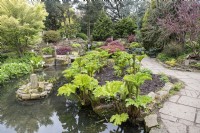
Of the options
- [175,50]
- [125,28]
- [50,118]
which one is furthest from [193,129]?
[125,28]

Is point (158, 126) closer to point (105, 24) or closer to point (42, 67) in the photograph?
point (42, 67)

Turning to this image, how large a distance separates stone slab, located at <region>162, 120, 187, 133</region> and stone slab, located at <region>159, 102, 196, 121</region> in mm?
308

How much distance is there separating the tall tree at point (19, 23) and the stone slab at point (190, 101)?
26.7ft

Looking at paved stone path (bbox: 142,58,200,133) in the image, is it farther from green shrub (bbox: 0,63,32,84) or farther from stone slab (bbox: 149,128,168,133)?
green shrub (bbox: 0,63,32,84)

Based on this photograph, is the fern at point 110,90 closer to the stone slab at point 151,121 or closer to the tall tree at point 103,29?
the stone slab at point 151,121

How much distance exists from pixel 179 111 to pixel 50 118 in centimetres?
298

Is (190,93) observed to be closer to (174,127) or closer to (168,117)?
(168,117)

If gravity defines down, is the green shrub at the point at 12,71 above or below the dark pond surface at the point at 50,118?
above

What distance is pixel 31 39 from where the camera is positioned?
1119 centimetres

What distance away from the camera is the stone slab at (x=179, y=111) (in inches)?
146

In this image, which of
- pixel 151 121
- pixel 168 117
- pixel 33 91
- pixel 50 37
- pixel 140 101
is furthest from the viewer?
pixel 50 37

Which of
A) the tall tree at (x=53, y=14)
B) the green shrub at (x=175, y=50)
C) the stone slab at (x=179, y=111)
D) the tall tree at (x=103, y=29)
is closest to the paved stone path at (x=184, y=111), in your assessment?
the stone slab at (x=179, y=111)

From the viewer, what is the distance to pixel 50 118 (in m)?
4.69

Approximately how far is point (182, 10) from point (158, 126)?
6.24 meters
